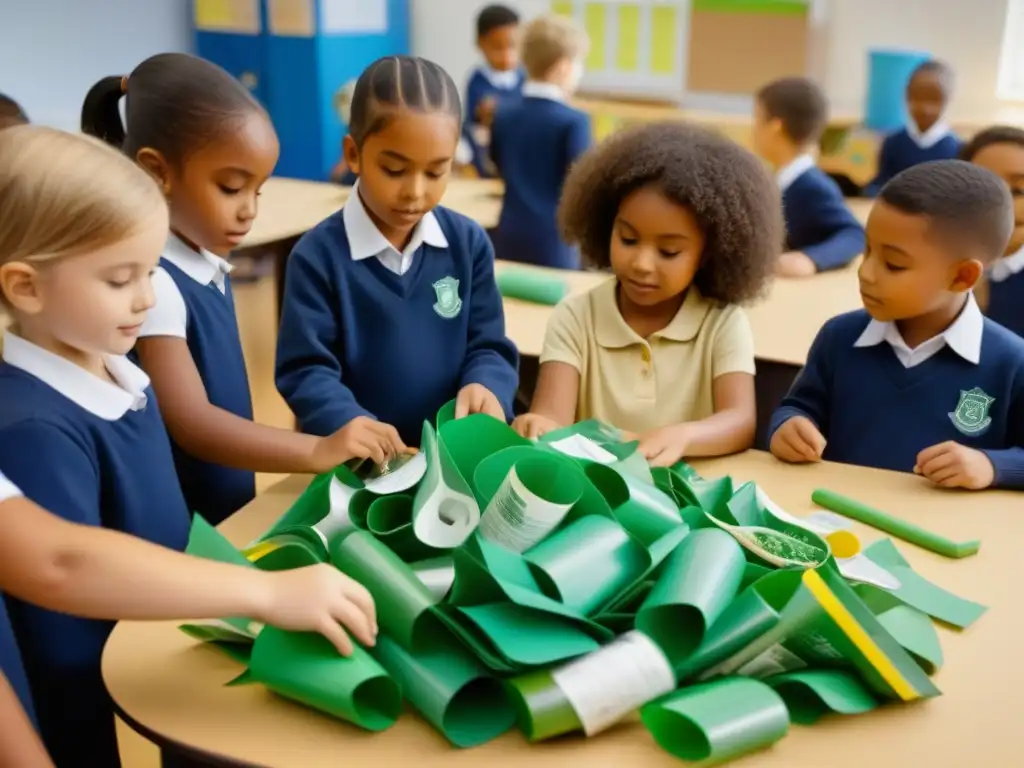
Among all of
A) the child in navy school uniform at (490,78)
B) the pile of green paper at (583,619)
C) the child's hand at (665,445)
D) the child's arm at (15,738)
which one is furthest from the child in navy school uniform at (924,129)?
the child's arm at (15,738)

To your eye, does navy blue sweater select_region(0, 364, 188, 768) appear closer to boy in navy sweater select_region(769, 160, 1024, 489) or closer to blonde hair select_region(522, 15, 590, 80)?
boy in navy sweater select_region(769, 160, 1024, 489)

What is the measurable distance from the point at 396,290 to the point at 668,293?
425mm

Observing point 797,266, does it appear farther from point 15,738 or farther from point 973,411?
point 15,738

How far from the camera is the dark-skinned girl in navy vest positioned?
4.68 feet

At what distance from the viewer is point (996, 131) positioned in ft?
7.63

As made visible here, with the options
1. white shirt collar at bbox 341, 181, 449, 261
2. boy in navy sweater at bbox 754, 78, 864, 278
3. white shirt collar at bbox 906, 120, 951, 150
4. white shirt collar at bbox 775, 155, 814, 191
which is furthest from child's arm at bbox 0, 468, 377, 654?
white shirt collar at bbox 906, 120, 951, 150

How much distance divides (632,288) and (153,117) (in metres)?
0.75

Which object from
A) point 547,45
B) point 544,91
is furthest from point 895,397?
point 547,45

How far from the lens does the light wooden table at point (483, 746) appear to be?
92cm

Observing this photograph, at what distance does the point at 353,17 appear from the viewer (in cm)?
532

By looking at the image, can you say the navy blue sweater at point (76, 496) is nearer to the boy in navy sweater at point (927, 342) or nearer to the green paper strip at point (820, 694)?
the green paper strip at point (820, 694)

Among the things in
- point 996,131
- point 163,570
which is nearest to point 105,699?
point 163,570

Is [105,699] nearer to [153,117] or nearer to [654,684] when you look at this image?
[654,684]

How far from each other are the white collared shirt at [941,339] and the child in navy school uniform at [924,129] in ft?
7.00
